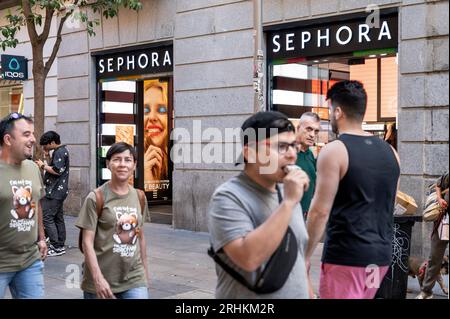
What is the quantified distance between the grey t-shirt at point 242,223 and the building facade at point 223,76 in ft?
19.9

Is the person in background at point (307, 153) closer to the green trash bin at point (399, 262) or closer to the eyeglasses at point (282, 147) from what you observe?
the green trash bin at point (399, 262)

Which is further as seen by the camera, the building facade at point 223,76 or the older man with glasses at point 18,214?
the building facade at point 223,76

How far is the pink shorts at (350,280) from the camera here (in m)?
3.59

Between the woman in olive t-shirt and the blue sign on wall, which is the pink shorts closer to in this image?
the woman in olive t-shirt

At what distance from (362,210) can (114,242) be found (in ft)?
5.58

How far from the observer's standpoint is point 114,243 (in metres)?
4.13

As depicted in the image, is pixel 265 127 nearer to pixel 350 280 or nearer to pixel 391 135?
pixel 350 280

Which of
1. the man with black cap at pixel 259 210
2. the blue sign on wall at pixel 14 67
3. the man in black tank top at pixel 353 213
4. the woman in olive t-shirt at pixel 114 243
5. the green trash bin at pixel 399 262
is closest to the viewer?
the man with black cap at pixel 259 210

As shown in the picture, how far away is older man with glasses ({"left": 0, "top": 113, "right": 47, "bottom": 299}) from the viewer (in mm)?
4336

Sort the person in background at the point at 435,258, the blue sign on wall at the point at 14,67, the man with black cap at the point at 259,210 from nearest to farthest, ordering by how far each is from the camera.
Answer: the man with black cap at the point at 259,210
the person in background at the point at 435,258
the blue sign on wall at the point at 14,67

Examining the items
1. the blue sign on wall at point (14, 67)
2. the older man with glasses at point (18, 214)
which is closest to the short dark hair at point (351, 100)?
the older man with glasses at point (18, 214)

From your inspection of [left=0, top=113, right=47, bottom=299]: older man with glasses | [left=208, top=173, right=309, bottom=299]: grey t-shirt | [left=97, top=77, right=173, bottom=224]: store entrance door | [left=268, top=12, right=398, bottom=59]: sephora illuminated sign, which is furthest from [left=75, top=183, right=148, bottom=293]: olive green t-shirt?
[left=97, top=77, right=173, bottom=224]: store entrance door

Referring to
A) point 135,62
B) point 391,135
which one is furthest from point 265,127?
point 135,62
